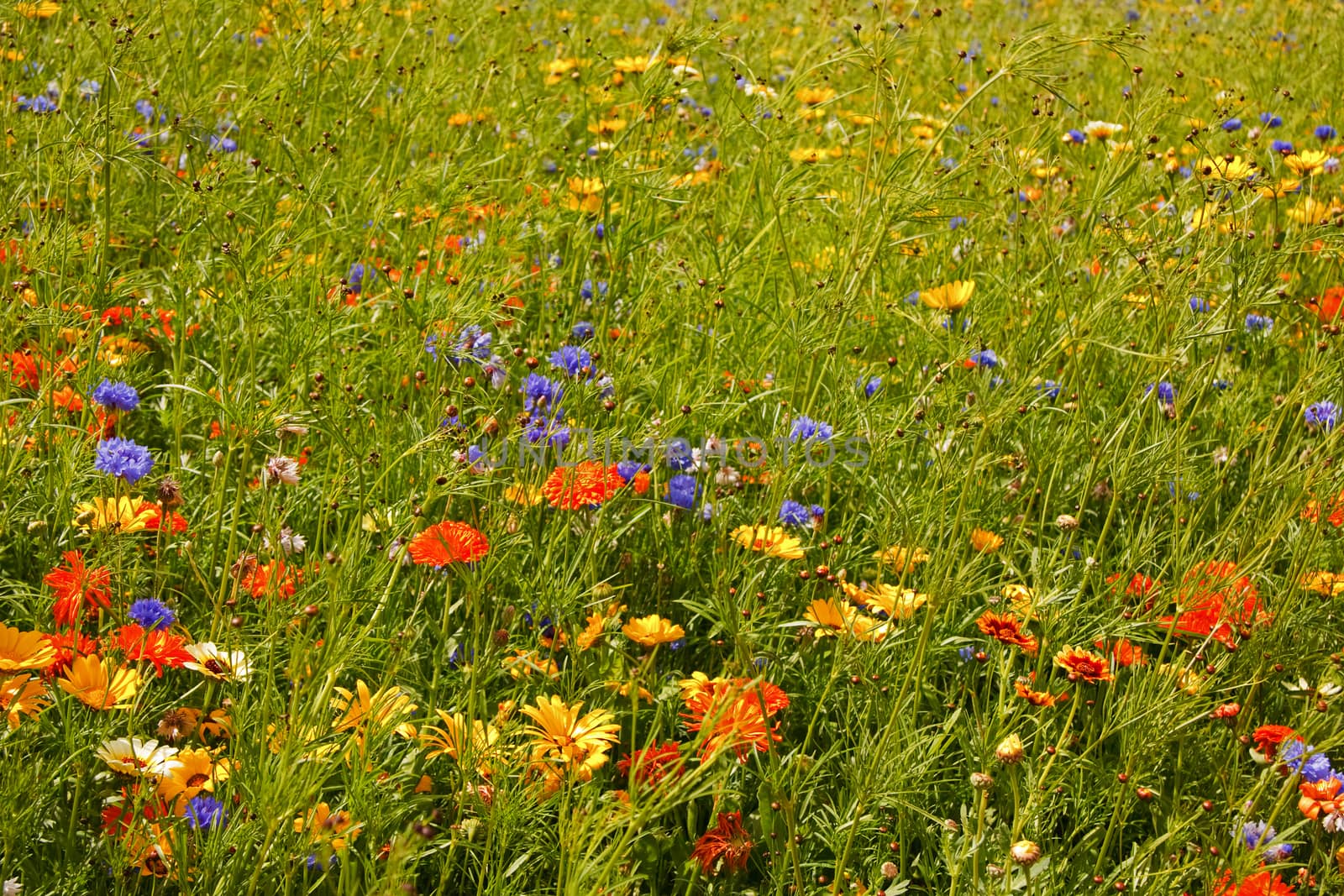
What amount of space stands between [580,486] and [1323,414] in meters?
1.42

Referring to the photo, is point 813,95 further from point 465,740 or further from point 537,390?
point 465,740

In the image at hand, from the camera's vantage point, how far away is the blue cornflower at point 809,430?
71.5 inches

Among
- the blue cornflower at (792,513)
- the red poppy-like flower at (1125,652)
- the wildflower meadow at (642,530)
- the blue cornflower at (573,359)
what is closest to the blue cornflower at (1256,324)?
the wildflower meadow at (642,530)

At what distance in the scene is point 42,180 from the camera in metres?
2.34

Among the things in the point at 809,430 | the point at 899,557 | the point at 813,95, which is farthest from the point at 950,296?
the point at 813,95

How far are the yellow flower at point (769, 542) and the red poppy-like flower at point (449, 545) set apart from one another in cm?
36

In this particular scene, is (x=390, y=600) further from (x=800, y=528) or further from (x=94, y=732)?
(x=800, y=528)

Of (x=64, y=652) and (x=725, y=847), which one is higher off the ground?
(x=64, y=652)

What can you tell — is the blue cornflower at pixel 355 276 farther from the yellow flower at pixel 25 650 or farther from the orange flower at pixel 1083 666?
the orange flower at pixel 1083 666

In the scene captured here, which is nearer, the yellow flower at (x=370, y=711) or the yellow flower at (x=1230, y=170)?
the yellow flower at (x=370, y=711)

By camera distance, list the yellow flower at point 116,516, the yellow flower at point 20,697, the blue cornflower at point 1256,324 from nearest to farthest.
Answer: the yellow flower at point 20,697 → the yellow flower at point 116,516 → the blue cornflower at point 1256,324

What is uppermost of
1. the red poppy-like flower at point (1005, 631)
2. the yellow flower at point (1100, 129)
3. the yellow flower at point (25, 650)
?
the yellow flower at point (1100, 129)

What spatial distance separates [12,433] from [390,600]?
54 centimetres

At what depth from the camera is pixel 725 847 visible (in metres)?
1.41
